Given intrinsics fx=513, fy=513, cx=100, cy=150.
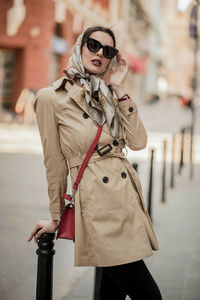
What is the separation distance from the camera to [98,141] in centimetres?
242

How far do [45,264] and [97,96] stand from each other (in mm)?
868

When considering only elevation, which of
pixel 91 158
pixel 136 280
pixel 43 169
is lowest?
pixel 43 169

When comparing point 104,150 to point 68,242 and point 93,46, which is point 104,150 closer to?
point 93,46

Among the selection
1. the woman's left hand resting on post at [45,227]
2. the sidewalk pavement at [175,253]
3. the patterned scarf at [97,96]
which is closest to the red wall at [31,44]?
the sidewalk pavement at [175,253]

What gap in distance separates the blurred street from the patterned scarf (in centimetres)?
195

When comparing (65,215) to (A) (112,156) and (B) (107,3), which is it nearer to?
(A) (112,156)

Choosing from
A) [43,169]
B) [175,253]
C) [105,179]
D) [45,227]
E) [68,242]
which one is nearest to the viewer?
[105,179]

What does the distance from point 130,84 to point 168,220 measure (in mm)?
40244

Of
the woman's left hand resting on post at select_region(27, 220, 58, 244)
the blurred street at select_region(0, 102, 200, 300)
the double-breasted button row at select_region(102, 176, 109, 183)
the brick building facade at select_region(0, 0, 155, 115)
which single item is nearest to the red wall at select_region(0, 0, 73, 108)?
the brick building facade at select_region(0, 0, 155, 115)

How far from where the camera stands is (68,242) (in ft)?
17.7

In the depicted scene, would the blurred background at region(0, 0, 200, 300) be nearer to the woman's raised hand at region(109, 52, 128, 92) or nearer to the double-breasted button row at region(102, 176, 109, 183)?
the woman's raised hand at region(109, 52, 128, 92)

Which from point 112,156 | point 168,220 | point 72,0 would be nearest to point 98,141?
point 112,156

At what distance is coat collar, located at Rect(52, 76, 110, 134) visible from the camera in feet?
7.97

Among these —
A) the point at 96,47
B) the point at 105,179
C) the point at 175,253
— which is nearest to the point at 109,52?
the point at 96,47
